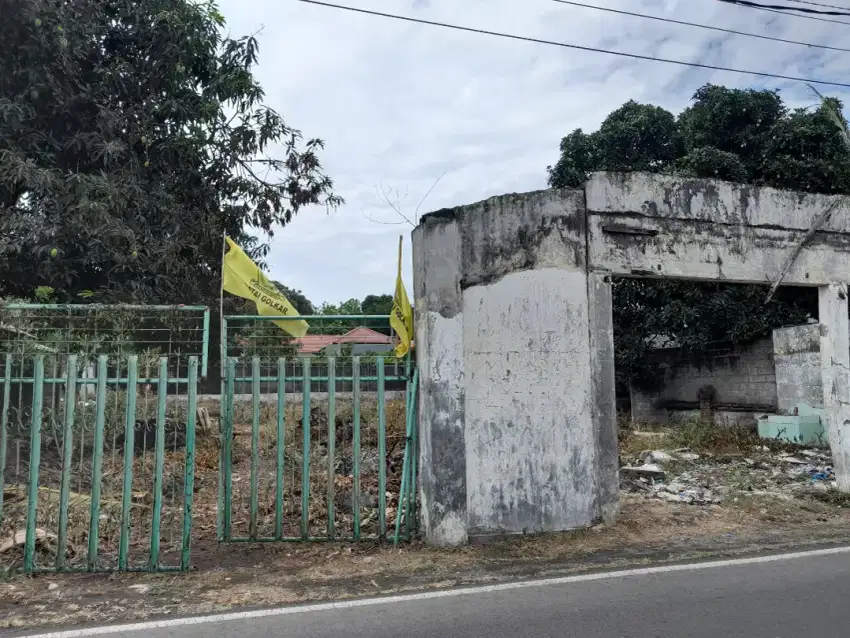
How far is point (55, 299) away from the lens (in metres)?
10.0

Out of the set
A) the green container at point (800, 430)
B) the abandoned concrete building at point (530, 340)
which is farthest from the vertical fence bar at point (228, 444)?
the green container at point (800, 430)

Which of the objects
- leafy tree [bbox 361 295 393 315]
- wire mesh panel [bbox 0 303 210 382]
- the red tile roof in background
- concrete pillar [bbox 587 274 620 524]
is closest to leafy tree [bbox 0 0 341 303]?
wire mesh panel [bbox 0 303 210 382]

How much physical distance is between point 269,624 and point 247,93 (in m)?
10.0

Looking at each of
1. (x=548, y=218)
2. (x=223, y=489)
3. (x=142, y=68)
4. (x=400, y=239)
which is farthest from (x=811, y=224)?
(x=142, y=68)

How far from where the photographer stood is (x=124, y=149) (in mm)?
10383

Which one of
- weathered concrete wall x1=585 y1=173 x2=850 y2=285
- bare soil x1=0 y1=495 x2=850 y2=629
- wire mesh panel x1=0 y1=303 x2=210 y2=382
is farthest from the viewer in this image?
wire mesh panel x1=0 y1=303 x2=210 y2=382

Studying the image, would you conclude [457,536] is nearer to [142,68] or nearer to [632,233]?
[632,233]

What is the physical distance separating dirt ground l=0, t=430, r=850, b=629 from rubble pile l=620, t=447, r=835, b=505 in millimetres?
48

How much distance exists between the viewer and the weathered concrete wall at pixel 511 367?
19.5ft

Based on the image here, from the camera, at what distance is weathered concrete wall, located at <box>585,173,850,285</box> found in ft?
22.0

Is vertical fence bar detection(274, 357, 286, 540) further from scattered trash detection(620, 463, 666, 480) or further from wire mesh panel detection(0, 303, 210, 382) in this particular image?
scattered trash detection(620, 463, 666, 480)

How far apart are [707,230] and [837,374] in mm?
2438

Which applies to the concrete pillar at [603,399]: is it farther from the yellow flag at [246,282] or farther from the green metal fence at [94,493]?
the green metal fence at [94,493]

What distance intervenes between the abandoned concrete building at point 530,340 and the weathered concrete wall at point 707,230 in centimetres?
2
